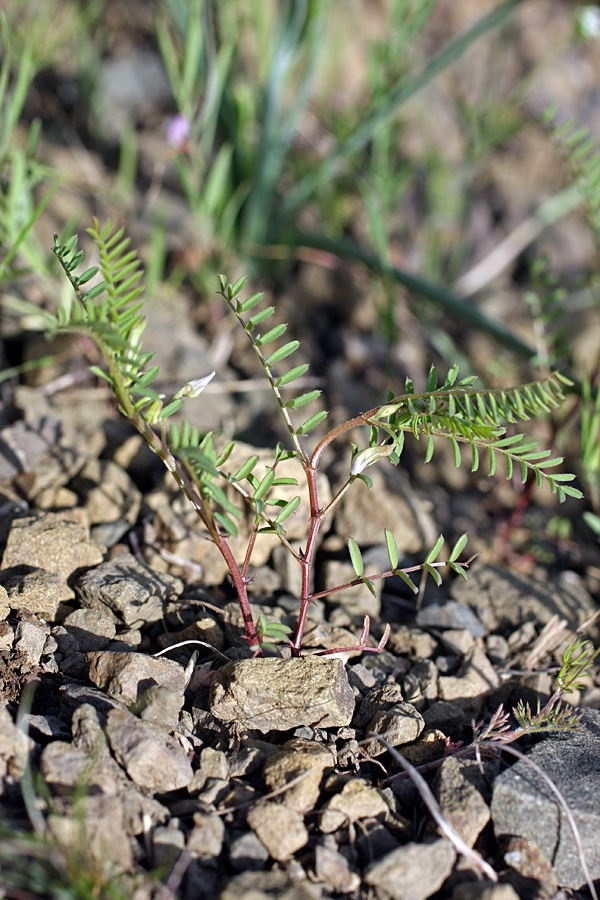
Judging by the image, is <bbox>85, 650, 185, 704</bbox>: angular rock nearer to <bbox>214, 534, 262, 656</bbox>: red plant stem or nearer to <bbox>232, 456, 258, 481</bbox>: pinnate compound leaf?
<bbox>214, 534, 262, 656</bbox>: red plant stem

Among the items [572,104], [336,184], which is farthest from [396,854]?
[572,104]

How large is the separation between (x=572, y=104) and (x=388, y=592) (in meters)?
2.79

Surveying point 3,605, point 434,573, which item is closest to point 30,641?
point 3,605

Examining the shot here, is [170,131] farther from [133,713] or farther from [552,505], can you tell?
[133,713]

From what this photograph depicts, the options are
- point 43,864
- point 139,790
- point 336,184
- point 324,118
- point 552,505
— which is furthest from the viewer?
point 324,118

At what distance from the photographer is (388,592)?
62.7 inches

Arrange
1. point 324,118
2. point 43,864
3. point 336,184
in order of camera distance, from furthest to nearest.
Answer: point 324,118 → point 336,184 → point 43,864

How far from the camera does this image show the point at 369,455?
1.08 meters

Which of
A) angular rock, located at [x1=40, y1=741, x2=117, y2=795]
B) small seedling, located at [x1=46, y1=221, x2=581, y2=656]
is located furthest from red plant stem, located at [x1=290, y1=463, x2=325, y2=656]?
angular rock, located at [x1=40, y1=741, x2=117, y2=795]

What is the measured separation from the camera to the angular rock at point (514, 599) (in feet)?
5.01

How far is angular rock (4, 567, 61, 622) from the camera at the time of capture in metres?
1.22

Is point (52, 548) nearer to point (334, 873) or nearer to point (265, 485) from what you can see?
point (265, 485)

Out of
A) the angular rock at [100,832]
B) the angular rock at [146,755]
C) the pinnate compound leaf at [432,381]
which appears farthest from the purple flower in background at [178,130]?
the angular rock at [100,832]

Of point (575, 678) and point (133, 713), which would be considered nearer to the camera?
point (133, 713)
